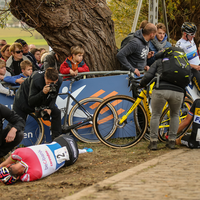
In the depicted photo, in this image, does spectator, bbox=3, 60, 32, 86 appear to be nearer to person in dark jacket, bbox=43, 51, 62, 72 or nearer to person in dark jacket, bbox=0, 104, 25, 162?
person in dark jacket, bbox=43, 51, 62, 72

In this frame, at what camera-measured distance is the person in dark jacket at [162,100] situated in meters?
4.95

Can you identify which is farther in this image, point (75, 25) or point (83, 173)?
point (75, 25)

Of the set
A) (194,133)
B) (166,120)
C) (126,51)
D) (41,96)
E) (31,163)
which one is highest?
(126,51)

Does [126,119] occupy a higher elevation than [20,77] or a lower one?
lower

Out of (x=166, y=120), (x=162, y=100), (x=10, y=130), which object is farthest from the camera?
(x=166, y=120)

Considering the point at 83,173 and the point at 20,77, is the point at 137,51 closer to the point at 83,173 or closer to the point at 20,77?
the point at 20,77

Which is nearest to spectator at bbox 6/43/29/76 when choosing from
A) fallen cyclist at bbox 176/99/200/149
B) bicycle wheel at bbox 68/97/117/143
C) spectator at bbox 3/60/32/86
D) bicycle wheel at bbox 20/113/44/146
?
spectator at bbox 3/60/32/86

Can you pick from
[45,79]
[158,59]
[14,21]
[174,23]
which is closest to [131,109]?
[158,59]

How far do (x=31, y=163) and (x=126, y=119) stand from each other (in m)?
2.17

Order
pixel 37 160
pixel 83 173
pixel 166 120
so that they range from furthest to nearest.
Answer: pixel 166 120 < pixel 83 173 < pixel 37 160

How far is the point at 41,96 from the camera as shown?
516 cm

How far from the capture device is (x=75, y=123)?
614 centimetres

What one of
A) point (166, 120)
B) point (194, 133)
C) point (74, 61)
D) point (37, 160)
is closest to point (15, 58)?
point (74, 61)

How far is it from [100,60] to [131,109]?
201cm
